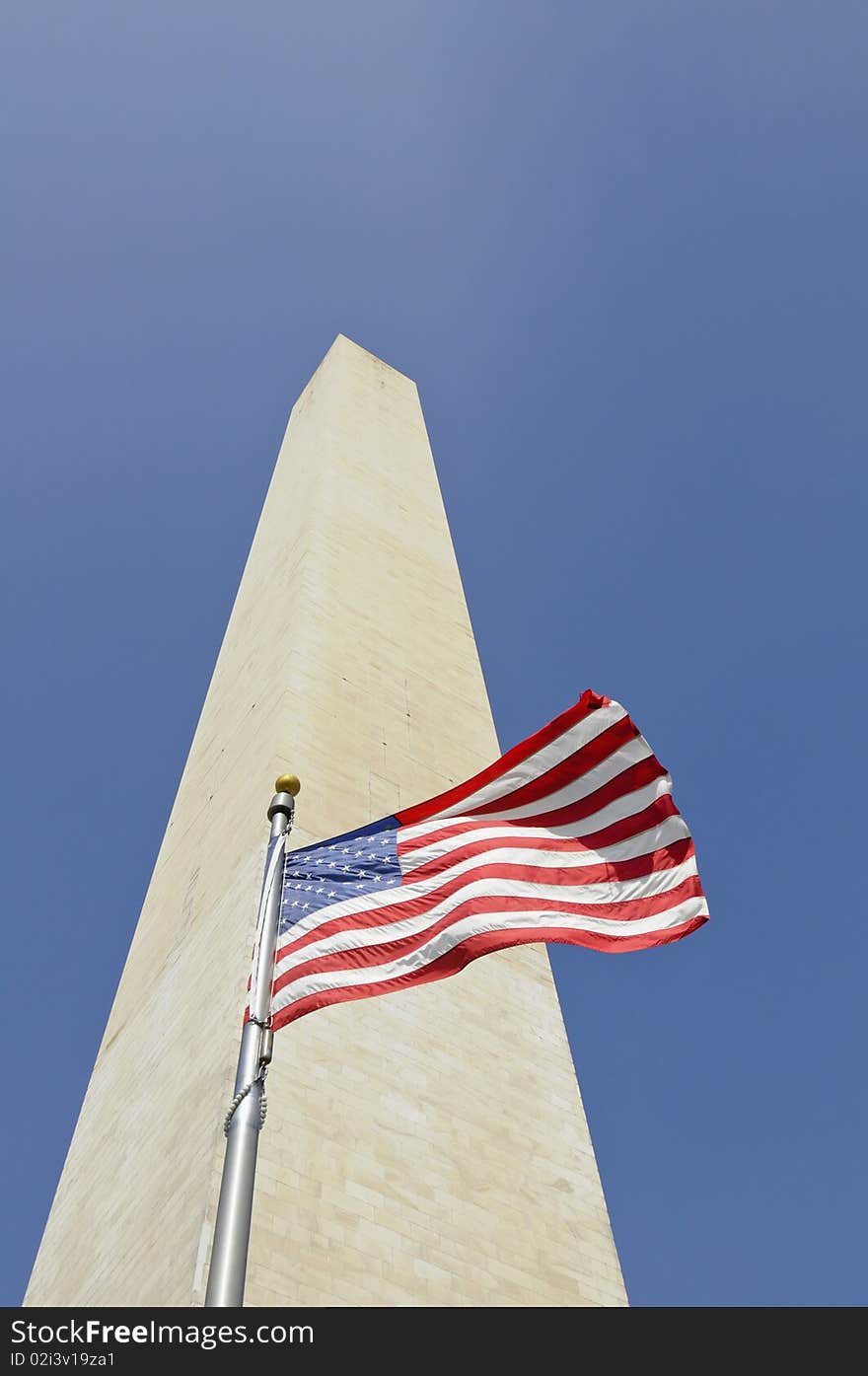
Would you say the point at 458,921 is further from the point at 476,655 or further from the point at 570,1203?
the point at 476,655

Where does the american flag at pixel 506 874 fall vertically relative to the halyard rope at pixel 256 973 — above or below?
above

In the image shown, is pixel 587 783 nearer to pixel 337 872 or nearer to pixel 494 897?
pixel 494 897

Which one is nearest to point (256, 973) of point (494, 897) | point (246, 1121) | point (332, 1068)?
point (246, 1121)

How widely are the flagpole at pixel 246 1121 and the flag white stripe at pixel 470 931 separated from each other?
32cm

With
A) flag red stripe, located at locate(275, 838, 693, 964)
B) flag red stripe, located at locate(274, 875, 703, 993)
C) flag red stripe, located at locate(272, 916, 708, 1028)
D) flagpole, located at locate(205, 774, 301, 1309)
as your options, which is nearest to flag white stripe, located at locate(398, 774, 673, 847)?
flag red stripe, located at locate(275, 838, 693, 964)

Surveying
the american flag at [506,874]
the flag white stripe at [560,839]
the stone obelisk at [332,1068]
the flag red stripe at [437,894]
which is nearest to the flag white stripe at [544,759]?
the american flag at [506,874]

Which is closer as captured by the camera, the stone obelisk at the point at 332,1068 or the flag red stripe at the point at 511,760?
the flag red stripe at the point at 511,760

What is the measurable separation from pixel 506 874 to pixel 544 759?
1110 millimetres

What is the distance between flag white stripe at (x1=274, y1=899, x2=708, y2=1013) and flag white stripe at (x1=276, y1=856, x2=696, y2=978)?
71 millimetres

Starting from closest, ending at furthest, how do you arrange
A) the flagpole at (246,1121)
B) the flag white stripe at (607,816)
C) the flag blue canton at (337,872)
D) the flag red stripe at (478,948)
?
the flagpole at (246,1121), the flag red stripe at (478,948), the flag blue canton at (337,872), the flag white stripe at (607,816)

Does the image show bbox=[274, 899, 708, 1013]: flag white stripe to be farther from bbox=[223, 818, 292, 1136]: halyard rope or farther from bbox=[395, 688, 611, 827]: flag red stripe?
bbox=[395, 688, 611, 827]: flag red stripe

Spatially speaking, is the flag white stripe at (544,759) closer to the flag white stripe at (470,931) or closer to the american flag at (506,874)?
the american flag at (506,874)

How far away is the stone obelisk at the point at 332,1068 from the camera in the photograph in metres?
11.4

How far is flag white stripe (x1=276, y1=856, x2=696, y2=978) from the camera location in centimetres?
790
